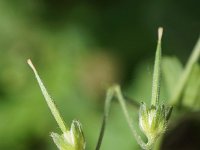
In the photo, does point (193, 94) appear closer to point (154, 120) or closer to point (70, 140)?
point (154, 120)

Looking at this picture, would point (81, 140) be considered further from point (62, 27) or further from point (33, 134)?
point (62, 27)

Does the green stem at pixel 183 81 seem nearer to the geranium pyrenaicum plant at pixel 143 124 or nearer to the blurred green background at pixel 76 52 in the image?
the geranium pyrenaicum plant at pixel 143 124

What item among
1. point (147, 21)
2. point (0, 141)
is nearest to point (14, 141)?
point (0, 141)

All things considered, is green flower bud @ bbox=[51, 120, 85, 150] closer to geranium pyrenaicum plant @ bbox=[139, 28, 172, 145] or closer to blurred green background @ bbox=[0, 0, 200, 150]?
geranium pyrenaicum plant @ bbox=[139, 28, 172, 145]

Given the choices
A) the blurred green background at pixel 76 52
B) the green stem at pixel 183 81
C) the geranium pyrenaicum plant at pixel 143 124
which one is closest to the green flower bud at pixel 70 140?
the geranium pyrenaicum plant at pixel 143 124

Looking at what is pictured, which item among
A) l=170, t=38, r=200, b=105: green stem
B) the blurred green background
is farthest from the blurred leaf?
the blurred green background

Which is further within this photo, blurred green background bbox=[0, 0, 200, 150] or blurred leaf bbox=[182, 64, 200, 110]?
blurred green background bbox=[0, 0, 200, 150]
